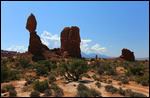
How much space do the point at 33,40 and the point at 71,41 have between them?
55.2 feet

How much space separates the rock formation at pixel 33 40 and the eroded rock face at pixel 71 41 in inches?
455

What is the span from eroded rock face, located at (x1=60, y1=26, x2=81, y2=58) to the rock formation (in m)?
11.5

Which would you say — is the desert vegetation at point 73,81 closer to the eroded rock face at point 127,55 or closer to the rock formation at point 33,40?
the rock formation at point 33,40

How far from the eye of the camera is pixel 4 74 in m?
14.4

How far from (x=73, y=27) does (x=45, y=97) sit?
46517 millimetres

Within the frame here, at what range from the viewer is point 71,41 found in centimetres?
4966

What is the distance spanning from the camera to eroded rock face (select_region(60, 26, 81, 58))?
4885 cm

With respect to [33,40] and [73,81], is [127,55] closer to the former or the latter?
[33,40]

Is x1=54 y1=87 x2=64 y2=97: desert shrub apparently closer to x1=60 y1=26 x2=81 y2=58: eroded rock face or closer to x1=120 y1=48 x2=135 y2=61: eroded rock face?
x1=60 y1=26 x2=81 y2=58: eroded rock face

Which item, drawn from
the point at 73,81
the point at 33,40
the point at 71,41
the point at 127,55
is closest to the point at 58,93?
the point at 73,81

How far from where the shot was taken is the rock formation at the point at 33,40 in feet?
136

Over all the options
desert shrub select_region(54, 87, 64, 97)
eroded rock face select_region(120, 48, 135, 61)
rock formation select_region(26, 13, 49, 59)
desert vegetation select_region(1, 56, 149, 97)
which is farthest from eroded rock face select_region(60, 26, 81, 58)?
desert shrub select_region(54, 87, 64, 97)

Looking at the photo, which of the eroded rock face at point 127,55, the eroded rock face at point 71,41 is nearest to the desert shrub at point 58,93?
the eroded rock face at point 71,41

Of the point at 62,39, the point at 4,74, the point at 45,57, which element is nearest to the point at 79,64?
the point at 4,74
